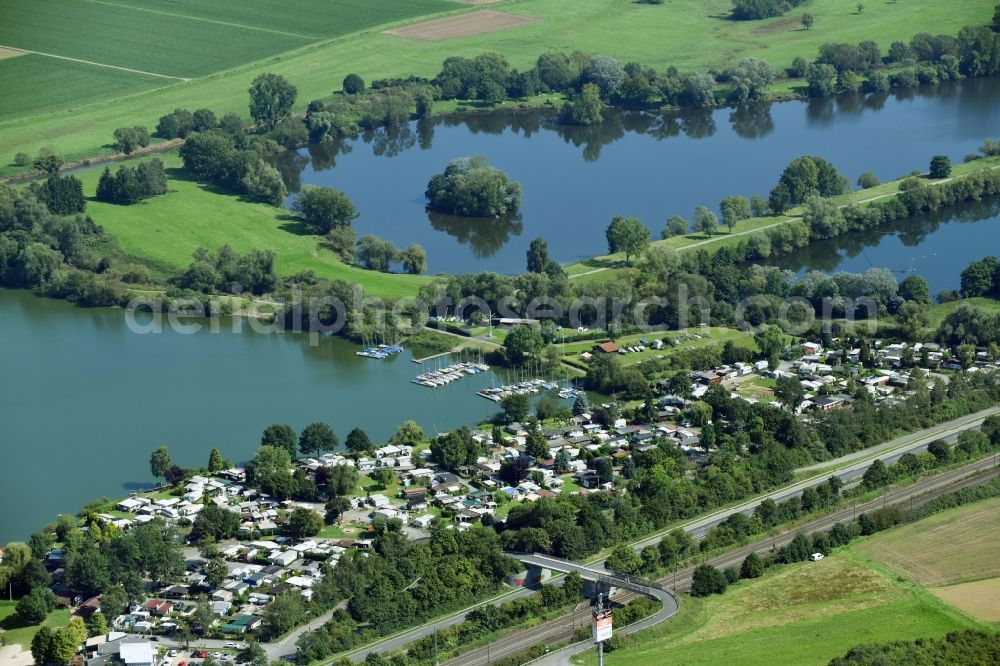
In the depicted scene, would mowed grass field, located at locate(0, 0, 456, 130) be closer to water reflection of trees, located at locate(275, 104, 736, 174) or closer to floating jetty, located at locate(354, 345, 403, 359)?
water reflection of trees, located at locate(275, 104, 736, 174)

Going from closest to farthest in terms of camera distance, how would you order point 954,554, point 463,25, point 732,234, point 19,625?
point 19,625
point 954,554
point 732,234
point 463,25

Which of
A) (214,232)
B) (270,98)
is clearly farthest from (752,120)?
(214,232)

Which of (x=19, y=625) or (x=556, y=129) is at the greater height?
(x=556, y=129)

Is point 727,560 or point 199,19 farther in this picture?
point 199,19

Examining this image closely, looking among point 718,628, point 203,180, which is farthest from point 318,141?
point 718,628

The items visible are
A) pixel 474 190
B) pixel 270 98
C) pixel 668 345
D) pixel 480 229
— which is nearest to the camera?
pixel 668 345

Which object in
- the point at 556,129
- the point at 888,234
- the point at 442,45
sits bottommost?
the point at 888,234

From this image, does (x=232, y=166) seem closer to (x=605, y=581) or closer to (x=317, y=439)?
(x=317, y=439)
